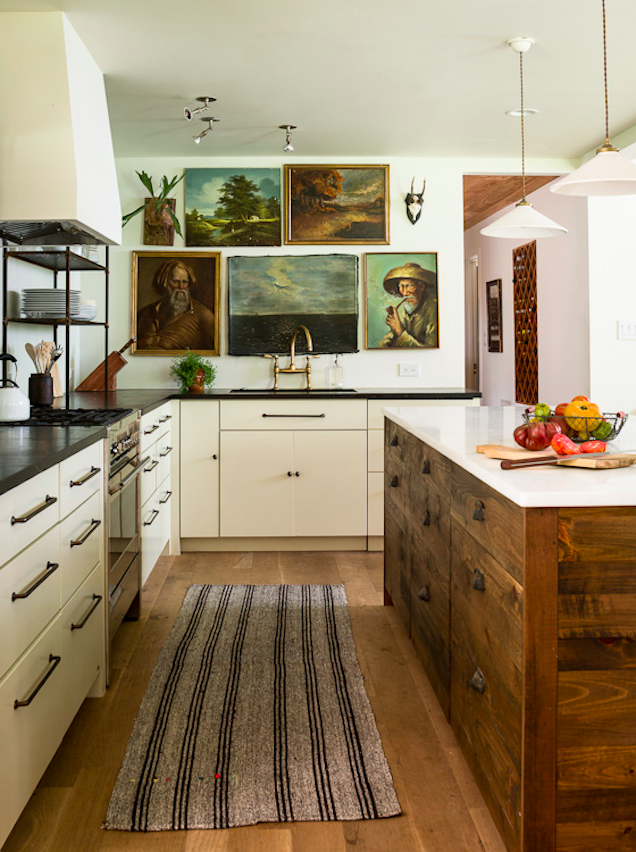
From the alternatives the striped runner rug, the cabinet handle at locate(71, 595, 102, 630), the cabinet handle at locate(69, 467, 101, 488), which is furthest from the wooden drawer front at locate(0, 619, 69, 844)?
the cabinet handle at locate(69, 467, 101, 488)

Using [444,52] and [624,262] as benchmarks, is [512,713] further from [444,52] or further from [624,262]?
[624,262]

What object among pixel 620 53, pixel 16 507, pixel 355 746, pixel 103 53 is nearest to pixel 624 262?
pixel 620 53

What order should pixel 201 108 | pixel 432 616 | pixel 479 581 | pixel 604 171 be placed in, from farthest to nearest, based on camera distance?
pixel 201 108
pixel 432 616
pixel 604 171
pixel 479 581

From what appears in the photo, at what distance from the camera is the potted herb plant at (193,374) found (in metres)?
4.61

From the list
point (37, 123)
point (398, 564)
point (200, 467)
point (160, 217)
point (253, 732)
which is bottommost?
point (253, 732)

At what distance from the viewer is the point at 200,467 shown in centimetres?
445

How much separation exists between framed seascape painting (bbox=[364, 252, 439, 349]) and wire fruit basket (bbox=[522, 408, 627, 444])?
295cm

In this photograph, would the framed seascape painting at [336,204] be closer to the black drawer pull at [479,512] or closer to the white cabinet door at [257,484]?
the white cabinet door at [257,484]

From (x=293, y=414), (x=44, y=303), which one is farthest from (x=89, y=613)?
(x=293, y=414)

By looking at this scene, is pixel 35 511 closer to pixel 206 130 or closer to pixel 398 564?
pixel 398 564

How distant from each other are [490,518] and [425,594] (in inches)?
32.7

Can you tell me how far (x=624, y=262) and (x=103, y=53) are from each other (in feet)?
10.8

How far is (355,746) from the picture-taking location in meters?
2.24

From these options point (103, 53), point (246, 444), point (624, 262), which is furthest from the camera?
point (624, 262)
